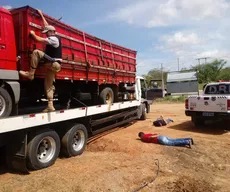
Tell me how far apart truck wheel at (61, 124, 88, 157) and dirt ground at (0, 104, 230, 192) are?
166 millimetres

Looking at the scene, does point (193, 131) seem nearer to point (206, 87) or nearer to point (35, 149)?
point (206, 87)

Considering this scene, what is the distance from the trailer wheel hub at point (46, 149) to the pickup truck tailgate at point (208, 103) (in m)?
6.21

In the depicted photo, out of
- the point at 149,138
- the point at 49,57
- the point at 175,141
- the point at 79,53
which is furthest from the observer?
the point at 149,138

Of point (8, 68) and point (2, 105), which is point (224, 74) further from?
point (2, 105)

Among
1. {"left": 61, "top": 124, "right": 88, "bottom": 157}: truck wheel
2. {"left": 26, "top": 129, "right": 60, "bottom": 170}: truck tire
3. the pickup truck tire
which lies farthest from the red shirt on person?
the pickup truck tire

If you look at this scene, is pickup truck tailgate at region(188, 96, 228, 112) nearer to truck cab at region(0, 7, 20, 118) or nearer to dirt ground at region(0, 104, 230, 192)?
dirt ground at region(0, 104, 230, 192)

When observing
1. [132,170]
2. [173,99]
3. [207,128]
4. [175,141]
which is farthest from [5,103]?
[173,99]

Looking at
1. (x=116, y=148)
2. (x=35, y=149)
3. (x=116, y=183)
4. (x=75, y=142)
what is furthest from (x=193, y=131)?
(x=35, y=149)

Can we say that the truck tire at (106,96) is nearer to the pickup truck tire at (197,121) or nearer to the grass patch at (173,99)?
the pickup truck tire at (197,121)

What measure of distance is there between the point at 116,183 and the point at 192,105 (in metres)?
6.34

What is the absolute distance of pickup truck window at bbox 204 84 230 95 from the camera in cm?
1073

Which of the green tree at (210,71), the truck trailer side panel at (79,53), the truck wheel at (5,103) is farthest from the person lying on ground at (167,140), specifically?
the green tree at (210,71)

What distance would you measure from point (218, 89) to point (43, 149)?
26.6ft

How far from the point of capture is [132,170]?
17.5 feet
